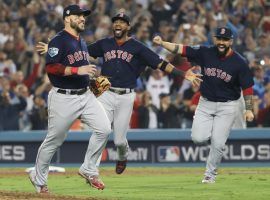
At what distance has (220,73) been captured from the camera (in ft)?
44.2

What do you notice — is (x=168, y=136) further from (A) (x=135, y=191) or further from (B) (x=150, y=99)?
A: (A) (x=135, y=191)

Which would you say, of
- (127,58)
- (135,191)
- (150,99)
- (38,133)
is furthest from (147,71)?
(135,191)

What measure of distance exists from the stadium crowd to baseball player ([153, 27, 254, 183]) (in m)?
4.93

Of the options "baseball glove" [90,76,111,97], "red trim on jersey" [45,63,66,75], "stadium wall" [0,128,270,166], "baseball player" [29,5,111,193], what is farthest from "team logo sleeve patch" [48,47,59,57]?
"stadium wall" [0,128,270,166]

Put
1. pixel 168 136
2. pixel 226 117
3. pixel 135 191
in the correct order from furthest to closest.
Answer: pixel 168 136
pixel 226 117
pixel 135 191

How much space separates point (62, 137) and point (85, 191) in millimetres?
1037

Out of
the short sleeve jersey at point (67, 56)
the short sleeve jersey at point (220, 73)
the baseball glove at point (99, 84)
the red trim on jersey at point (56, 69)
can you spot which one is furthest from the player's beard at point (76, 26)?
the short sleeve jersey at point (220, 73)

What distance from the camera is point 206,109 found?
44.4 feet

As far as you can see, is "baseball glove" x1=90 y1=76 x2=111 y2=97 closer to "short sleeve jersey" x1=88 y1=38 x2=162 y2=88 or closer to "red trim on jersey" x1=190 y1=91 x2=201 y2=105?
"short sleeve jersey" x1=88 y1=38 x2=162 y2=88

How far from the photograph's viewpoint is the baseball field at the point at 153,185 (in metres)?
11.5

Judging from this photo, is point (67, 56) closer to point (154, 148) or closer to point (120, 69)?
point (120, 69)

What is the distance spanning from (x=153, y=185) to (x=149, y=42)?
8299mm

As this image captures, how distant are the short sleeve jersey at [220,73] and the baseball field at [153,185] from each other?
49.8 inches

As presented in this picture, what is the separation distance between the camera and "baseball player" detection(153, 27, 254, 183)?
43.8ft
